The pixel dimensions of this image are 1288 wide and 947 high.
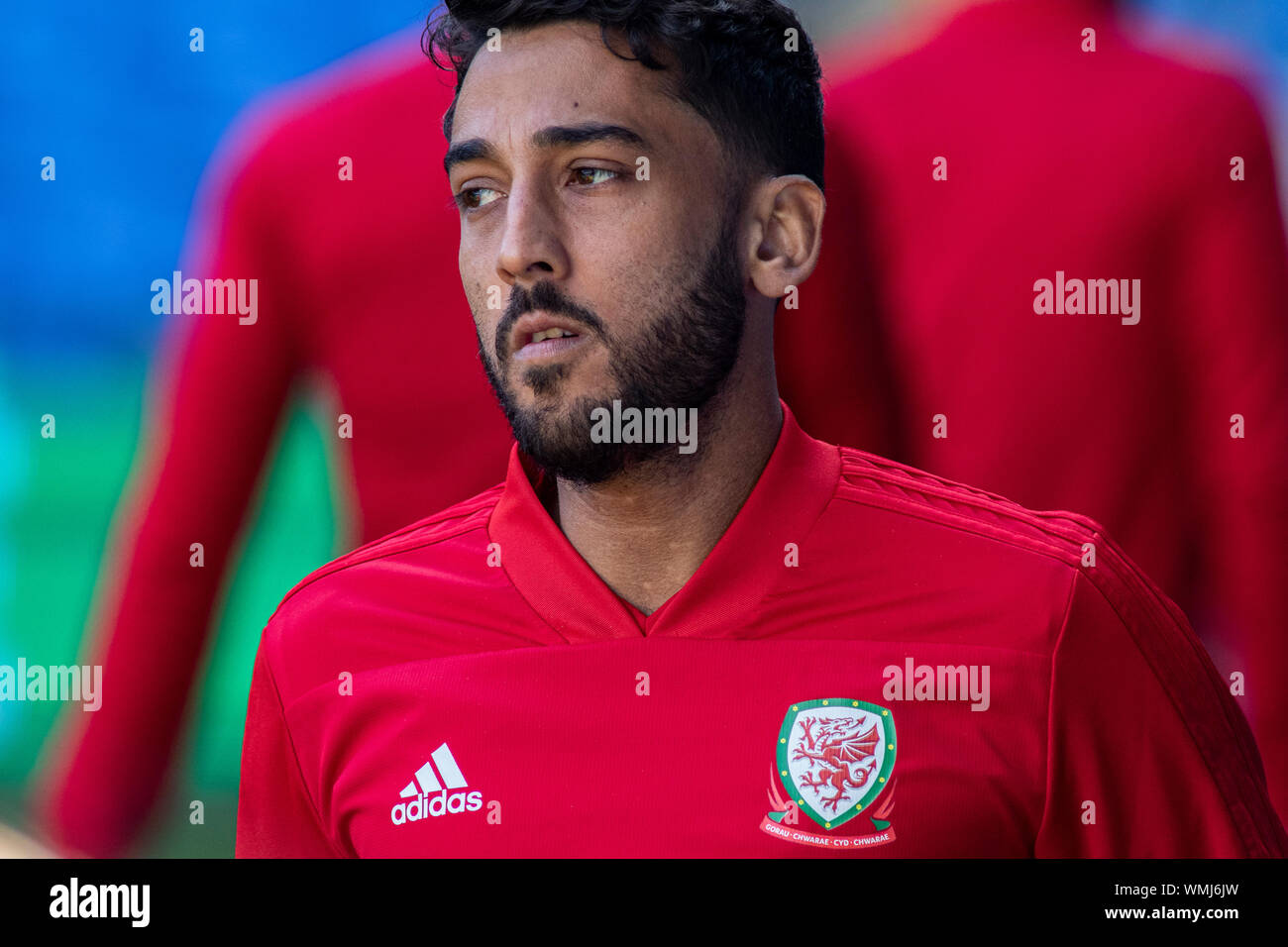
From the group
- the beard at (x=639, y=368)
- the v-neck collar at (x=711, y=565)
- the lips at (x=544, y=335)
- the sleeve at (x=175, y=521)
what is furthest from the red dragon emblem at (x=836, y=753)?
the sleeve at (x=175, y=521)

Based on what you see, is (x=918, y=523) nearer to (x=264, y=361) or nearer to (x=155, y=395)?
(x=264, y=361)

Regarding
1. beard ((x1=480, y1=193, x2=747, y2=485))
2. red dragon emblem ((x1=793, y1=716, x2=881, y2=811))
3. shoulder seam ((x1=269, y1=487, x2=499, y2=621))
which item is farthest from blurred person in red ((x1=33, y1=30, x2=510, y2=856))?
red dragon emblem ((x1=793, y1=716, x2=881, y2=811))

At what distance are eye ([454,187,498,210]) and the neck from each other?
39 cm

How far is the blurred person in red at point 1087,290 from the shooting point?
6.90 ft

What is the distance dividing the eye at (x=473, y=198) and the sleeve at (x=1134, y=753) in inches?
35.0

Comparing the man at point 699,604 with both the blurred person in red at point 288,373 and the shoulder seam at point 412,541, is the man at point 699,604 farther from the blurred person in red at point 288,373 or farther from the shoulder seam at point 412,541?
the blurred person in red at point 288,373

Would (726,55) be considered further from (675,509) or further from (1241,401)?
(1241,401)

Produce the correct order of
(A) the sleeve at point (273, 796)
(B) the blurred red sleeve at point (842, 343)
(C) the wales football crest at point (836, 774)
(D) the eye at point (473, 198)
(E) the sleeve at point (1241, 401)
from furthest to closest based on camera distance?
(B) the blurred red sleeve at point (842, 343)
(E) the sleeve at point (1241, 401)
(A) the sleeve at point (273, 796)
(D) the eye at point (473, 198)
(C) the wales football crest at point (836, 774)

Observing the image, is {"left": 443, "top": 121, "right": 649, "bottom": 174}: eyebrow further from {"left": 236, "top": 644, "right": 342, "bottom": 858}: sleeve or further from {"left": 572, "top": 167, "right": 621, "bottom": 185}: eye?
{"left": 236, "top": 644, "right": 342, "bottom": 858}: sleeve

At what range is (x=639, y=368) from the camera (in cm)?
173

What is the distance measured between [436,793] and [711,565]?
45 centimetres

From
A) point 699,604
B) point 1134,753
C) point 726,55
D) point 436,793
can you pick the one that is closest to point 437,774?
point 436,793

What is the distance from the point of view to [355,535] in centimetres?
228
